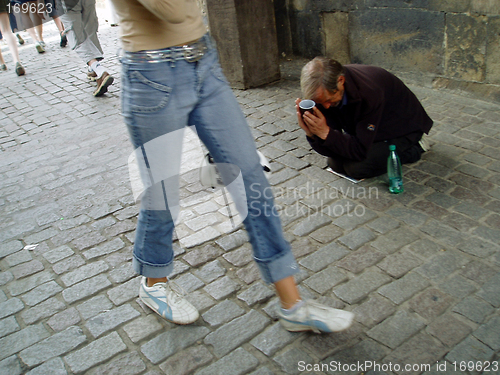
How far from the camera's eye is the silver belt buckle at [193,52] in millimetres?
2031

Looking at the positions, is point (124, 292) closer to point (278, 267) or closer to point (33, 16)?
point (278, 267)

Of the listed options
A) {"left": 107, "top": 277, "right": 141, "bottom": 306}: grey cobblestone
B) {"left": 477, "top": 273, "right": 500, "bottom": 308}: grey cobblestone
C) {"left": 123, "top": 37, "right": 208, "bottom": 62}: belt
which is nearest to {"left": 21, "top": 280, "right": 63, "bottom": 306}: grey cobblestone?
{"left": 107, "top": 277, "right": 141, "bottom": 306}: grey cobblestone

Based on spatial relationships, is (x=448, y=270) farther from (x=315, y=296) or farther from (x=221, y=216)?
(x=221, y=216)

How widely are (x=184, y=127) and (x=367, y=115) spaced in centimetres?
182

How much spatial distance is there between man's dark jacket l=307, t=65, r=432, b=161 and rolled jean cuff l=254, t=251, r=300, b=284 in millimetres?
1458

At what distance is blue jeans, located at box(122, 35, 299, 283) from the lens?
2055mm

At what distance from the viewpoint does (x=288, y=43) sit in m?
7.09

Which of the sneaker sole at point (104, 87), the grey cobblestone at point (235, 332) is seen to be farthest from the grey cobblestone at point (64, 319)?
the sneaker sole at point (104, 87)

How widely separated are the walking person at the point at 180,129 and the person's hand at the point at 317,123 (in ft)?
4.36

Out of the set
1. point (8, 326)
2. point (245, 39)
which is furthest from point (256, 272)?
point (245, 39)

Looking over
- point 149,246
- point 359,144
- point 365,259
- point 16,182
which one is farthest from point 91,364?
point 16,182

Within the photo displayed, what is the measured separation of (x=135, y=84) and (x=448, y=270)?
6.59ft

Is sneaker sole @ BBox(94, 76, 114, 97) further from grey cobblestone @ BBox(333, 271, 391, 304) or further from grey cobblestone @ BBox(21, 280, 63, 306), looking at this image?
grey cobblestone @ BBox(333, 271, 391, 304)

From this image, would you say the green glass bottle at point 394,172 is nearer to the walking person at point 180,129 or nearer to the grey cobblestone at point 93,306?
the walking person at point 180,129
